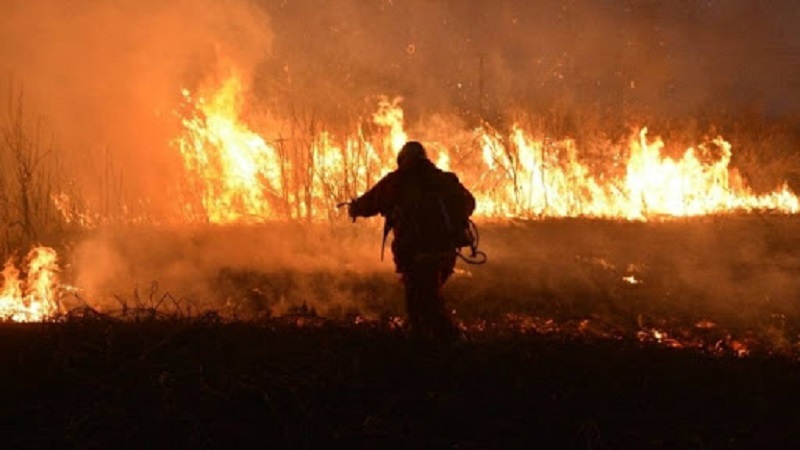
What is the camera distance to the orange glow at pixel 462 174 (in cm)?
1498

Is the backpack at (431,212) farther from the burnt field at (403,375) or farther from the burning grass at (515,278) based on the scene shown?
the burning grass at (515,278)

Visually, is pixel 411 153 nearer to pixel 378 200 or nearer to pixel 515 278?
pixel 378 200

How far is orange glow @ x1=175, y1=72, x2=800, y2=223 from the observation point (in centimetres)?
1498

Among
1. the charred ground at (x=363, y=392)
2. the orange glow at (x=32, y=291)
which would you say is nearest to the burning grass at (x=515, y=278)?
the orange glow at (x=32, y=291)

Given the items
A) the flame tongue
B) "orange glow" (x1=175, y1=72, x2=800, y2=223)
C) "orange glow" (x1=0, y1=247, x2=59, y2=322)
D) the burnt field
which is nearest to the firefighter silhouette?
the burnt field

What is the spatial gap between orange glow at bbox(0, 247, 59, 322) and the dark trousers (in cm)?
473

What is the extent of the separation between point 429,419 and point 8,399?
9.58ft

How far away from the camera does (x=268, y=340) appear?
6680 millimetres

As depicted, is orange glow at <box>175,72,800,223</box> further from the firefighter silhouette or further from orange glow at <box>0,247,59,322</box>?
the firefighter silhouette

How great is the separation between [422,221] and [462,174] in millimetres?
9880

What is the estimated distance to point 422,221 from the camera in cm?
664

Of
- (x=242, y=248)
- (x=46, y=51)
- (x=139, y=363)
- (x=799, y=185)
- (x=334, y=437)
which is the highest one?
(x=46, y=51)

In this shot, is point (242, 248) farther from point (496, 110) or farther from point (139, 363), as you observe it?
point (496, 110)

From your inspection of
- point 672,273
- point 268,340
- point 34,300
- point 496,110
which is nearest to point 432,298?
point 268,340
